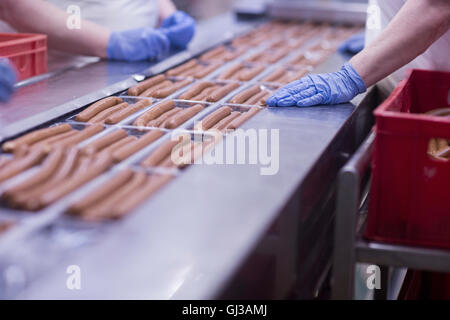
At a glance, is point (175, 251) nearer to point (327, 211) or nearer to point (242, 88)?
point (327, 211)

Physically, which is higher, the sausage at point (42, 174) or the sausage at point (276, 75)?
the sausage at point (276, 75)

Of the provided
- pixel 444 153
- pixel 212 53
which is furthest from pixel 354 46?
pixel 444 153

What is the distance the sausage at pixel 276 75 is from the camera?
2.55 m

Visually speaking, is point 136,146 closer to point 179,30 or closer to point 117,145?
point 117,145

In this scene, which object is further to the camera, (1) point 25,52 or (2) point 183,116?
(1) point 25,52

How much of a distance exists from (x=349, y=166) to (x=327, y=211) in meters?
0.43

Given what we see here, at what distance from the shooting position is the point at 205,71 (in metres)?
2.66

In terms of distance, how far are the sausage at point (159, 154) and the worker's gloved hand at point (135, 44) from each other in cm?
122

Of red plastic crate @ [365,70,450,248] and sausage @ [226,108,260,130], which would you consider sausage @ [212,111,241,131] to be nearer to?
sausage @ [226,108,260,130]

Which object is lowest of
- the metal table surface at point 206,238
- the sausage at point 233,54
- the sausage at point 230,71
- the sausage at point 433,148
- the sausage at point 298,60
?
the sausage at point 433,148

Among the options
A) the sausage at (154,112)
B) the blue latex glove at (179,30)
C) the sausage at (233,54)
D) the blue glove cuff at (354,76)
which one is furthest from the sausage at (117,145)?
the blue latex glove at (179,30)

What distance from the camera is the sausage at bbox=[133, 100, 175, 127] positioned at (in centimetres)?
191

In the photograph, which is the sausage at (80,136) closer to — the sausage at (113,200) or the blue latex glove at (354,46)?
the sausage at (113,200)

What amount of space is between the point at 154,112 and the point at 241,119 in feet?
0.99
